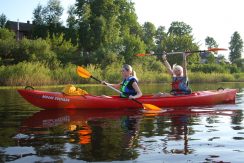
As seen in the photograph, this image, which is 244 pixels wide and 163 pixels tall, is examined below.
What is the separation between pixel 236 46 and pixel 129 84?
7386cm

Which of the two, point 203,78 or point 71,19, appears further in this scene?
point 71,19

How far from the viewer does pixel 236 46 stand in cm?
8000

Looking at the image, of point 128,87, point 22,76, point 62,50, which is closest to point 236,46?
point 62,50

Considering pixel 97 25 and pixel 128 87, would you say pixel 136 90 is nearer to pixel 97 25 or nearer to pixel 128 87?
pixel 128 87

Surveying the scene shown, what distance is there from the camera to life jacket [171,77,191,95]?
11000mm

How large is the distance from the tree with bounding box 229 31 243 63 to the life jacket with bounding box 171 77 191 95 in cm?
7162

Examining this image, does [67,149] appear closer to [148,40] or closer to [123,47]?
[123,47]

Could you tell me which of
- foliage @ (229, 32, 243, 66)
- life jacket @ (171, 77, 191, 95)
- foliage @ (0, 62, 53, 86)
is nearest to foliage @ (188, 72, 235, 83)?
foliage @ (0, 62, 53, 86)

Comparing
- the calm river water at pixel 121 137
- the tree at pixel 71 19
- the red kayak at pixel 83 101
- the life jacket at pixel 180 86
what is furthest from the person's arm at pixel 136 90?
the tree at pixel 71 19

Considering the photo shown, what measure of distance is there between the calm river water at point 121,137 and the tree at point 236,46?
7381 centimetres

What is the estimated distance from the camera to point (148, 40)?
64.3m

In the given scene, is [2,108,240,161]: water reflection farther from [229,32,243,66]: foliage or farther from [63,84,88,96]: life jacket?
[229,32,243,66]: foliage

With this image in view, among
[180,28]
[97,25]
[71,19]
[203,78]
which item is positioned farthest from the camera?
[180,28]

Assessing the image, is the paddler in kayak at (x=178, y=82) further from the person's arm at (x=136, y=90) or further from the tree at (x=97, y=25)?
the tree at (x=97, y=25)
